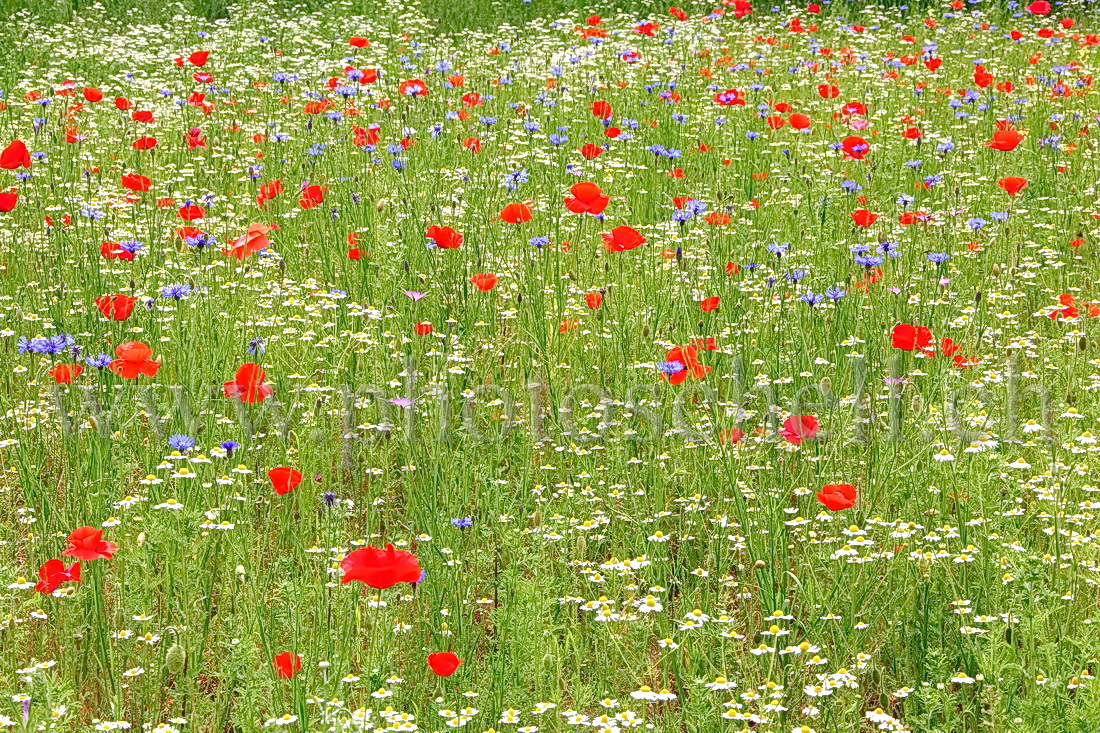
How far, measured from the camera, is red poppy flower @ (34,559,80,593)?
2.37 metres

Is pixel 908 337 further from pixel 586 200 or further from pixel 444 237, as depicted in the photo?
pixel 444 237

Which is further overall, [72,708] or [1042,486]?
[1042,486]

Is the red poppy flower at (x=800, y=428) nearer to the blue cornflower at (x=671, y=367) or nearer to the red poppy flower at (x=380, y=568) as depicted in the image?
the blue cornflower at (x=671, y=367)

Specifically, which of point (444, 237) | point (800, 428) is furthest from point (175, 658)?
point (444, 237)

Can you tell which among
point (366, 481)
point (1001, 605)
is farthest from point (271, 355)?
point (1001, 605)

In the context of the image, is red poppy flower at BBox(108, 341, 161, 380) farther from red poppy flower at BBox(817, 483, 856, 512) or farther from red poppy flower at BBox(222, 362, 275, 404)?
red poppy flower at BBox(817, 483, 856, 512)

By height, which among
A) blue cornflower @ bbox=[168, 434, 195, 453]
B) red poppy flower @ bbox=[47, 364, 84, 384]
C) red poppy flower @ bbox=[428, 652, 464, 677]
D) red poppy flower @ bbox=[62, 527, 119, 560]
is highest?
red poppy flower @ bbox=[47, 364, 84, 384]

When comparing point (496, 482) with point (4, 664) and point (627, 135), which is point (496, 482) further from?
point (627, 135)

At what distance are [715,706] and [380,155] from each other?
4087mm

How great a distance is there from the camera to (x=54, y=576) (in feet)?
7.79


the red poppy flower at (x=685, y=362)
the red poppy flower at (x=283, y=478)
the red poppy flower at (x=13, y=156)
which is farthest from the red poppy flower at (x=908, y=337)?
the red poppy flower at (x=13, y=156)

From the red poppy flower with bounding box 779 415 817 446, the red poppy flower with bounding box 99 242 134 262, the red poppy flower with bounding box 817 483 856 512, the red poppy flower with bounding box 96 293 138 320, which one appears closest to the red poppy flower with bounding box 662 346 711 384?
the red poppy flower with bounding box 779 415 817 446

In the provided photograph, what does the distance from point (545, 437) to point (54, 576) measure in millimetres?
1507

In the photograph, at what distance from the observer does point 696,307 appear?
14.1 ft
